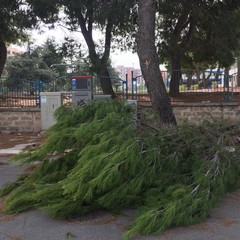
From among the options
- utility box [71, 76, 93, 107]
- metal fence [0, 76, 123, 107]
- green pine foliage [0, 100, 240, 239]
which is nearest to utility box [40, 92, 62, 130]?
metal fence [0, 76, 123, 107]

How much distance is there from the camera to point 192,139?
19.1 feet

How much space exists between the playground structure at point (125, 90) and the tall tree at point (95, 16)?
1.96ft

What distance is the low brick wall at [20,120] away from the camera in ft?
43.8

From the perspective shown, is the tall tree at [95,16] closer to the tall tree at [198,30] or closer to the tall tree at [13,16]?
the tall tree at [13,16]

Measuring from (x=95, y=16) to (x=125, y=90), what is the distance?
2742 mm

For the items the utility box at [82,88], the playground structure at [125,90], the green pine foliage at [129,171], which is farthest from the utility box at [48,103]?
the green pine foliage at [129,171]

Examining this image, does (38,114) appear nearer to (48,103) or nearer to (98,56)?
(48,103)

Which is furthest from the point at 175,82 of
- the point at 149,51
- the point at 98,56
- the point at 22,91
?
the point at 149,51

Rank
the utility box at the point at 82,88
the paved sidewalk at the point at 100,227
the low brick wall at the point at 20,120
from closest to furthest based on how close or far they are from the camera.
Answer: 1. the paved sidewalk at the point at 100,227
2. the utility box at the point at 82,88
3. the low brick wall at the point at 20,120

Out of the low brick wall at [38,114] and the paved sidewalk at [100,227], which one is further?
the low brick wall at [38,114]

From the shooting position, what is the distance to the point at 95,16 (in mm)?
13625

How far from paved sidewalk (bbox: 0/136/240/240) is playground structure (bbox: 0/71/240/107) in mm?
8173

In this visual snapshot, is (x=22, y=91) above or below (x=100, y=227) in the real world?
above

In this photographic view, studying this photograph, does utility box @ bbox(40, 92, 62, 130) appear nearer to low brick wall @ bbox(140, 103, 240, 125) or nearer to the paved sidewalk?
low brick wall @ bbox(140, 103, 240, 125)
